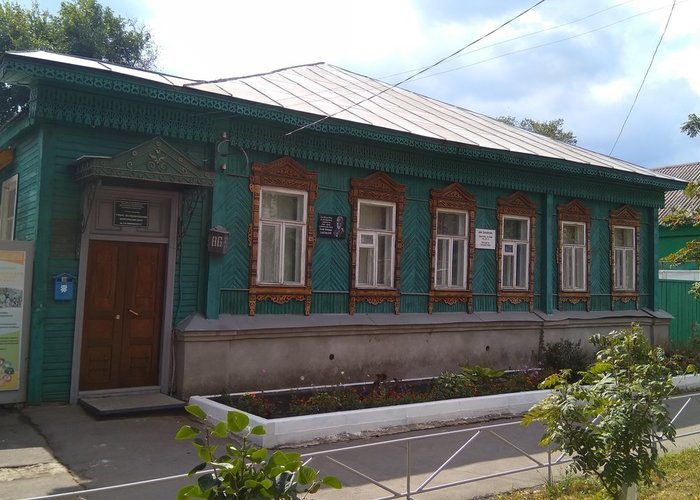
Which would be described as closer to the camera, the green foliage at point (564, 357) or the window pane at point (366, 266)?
the window pane at point (366, 266)

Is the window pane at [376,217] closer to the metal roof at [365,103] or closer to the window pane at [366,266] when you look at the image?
the window pane at [366,266]

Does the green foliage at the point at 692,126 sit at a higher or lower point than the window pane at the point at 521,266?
higher

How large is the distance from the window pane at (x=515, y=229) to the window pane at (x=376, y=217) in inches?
116

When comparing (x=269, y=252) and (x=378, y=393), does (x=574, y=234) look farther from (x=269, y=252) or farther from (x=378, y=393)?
(x=269, y=252)

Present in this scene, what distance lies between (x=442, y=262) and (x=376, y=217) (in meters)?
1.64

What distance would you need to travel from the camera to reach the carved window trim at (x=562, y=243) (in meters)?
13.0

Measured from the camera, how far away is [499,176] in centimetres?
1196

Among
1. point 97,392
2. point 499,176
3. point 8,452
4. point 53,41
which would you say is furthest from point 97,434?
point 53,41

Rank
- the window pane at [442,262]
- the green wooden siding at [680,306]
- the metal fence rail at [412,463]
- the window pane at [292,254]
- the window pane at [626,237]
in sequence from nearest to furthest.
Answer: the metal fence rail at [412,463]
the window pane at [292,254]
the window pane at [442,262]
the window pane at [626,237]
the green wooden siding at [680,306]

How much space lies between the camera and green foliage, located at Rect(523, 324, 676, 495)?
4.13 metres

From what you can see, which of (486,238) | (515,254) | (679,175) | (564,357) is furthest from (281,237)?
(679,175)

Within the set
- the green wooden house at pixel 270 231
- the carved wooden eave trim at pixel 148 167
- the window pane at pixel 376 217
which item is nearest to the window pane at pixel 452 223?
the green wooden house at pixel 270 231

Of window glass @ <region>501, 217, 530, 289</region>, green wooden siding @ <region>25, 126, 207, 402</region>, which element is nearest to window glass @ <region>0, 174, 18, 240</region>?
→ green wooden siding @ <region>25, 126, 207, 402</region>

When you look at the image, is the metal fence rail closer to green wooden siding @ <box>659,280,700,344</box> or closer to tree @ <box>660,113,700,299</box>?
tree @ <box>660,113,700,299</box>
